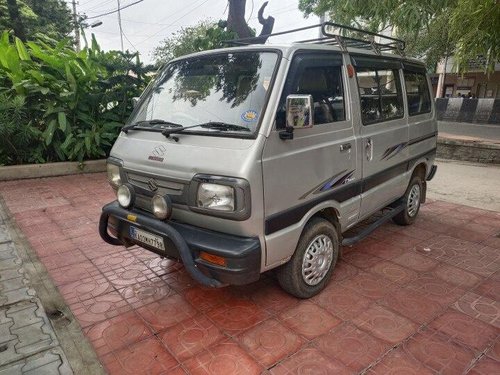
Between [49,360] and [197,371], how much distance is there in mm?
1040

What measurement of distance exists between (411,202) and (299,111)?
318 centimetres

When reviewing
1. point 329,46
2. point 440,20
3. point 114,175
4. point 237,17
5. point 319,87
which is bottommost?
point 114,175

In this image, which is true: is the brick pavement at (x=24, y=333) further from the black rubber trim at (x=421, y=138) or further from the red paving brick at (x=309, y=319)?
the black rubber trim at (x=421, y=138)

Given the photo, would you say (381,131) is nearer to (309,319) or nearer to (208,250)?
(309,319)

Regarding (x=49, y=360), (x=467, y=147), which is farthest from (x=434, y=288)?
(x=467, y=147)

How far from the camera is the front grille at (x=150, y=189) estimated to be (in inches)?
108

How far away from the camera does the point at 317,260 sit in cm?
327

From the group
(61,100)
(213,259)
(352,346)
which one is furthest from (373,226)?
(61,100)

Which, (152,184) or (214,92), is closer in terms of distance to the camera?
(152,184)

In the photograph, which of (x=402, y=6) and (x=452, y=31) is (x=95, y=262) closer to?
(x=452, y=31)

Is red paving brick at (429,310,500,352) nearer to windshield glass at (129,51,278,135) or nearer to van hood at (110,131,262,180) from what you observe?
van hood at (110,131,262,180)

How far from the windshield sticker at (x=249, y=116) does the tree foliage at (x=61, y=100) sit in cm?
556

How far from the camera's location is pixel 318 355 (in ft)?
8.49

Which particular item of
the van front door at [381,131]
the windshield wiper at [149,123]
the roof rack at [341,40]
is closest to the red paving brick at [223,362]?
the windshield wiper at [149,123]
